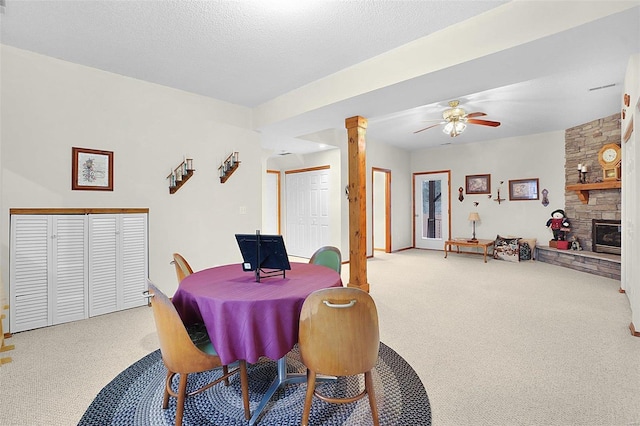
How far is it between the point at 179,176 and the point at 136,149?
1.78 ft

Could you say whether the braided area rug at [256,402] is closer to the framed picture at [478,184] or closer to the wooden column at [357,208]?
the wooden column at [357,208]

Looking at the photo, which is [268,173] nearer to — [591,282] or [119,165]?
[119,165]

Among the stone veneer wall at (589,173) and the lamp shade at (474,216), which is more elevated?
the stone veneer wall at (589,173)

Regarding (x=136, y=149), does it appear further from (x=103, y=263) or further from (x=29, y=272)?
Result: (x=29, y=272)

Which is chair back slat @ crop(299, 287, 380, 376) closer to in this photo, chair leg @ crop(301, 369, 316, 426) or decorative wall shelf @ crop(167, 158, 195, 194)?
chair leg @ crop(301, 369, 316, 426)

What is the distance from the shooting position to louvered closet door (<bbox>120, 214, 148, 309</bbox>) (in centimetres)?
347

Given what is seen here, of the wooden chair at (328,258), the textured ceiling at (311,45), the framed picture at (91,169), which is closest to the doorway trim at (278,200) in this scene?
the textured ceiling at (311,45)

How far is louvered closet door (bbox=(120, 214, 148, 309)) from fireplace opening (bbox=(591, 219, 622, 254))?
6931mm

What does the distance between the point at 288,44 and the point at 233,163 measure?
1983 mm

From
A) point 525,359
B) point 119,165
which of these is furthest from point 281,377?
point 119,165

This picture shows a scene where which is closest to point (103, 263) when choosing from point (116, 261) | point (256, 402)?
point (116, 261)

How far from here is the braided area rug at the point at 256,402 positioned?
5.69 ft

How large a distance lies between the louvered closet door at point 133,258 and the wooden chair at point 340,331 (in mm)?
2758

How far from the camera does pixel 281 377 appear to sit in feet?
6.48
